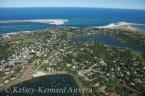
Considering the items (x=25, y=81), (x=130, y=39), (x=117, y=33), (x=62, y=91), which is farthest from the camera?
(x=117, y=33)

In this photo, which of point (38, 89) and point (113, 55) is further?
point (113, 55)

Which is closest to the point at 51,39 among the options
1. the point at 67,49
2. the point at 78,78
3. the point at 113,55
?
the point at 67,49

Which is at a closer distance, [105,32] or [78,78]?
[78,78]

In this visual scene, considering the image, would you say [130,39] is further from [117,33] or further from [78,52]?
[78,52]

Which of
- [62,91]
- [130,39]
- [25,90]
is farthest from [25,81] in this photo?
[130,39]

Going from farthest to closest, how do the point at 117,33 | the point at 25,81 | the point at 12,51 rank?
the point at 117,33 → the point at 12,51 → the point at 25,81

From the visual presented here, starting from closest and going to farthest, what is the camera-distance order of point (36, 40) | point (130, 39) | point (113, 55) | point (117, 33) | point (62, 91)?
point (62, 91), point (113, 55), point (36, 40), point (130, 39), point (117, 33)

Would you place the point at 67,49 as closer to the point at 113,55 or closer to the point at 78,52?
the point at 78,52

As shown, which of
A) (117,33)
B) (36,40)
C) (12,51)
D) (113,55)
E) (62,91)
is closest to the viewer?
(62,91)
